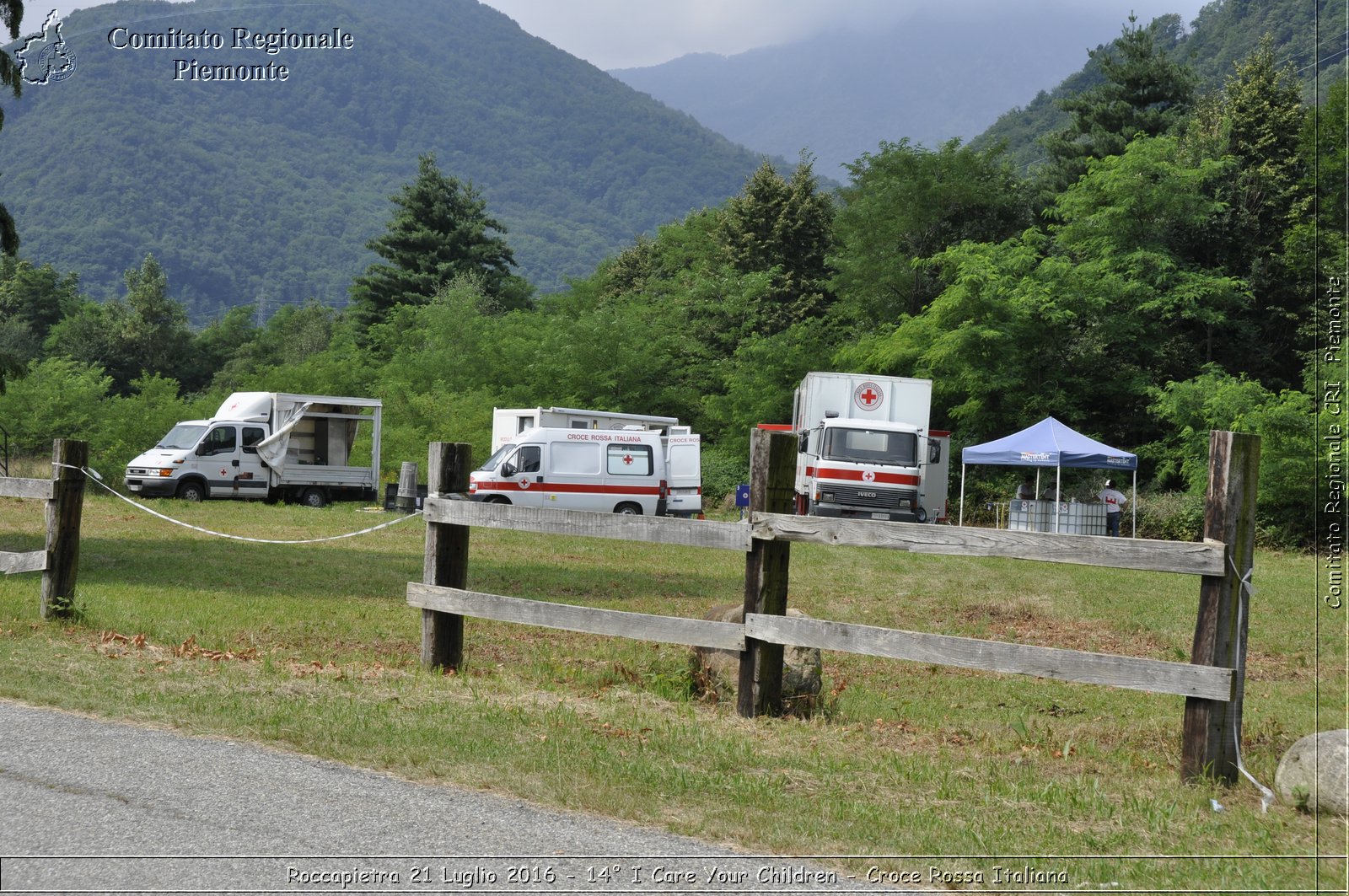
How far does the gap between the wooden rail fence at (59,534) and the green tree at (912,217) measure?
37.7 meters

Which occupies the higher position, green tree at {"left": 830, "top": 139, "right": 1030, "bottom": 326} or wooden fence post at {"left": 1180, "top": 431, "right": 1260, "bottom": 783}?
green tree at {"left": 830, "top": 139, "right": 1030, "bottom": 326}

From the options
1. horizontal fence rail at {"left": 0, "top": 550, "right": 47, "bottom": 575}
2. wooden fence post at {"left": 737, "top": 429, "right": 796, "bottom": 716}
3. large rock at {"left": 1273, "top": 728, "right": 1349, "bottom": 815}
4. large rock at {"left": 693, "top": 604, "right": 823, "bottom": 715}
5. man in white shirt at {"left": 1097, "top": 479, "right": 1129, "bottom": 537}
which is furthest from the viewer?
man in white shirt at {"left": 1097, "top": 479, "right": 1129, "bottom": 537}

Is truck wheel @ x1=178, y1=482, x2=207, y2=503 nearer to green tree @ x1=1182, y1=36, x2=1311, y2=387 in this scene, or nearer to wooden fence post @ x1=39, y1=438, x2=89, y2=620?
wooden fence post @ x1=39, y1=438, x2=89, y2=620

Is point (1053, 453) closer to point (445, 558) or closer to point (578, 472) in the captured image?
point (578, 472)

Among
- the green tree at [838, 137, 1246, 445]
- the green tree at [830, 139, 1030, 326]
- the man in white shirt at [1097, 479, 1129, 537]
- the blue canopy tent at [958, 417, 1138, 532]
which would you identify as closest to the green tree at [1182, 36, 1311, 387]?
the green tree at [838, 137, 1246, 445]

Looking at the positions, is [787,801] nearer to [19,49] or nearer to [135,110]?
[19,49]

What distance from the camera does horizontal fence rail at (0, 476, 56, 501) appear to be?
28.9 ft

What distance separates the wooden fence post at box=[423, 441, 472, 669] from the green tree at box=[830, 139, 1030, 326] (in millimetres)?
37859

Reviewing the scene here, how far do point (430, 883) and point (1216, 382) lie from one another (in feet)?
108

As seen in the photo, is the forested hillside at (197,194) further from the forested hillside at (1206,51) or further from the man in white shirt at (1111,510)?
the man in white shirt at (1111,510)

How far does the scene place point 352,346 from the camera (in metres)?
56.7

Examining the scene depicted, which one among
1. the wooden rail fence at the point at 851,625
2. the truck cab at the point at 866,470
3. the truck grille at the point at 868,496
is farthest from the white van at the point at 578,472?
the wooden rail fence at the point at 851,625

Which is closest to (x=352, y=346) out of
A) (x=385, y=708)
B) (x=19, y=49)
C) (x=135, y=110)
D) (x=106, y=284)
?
(x=19, y=49)

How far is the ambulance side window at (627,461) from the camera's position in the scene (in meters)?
26.2
